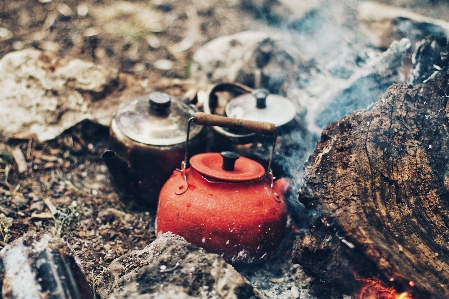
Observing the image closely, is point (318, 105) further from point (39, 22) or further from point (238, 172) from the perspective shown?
point (39, 22)

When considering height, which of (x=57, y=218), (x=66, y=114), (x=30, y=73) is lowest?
(x=57, y=218)

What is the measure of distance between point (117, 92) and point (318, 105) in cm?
229

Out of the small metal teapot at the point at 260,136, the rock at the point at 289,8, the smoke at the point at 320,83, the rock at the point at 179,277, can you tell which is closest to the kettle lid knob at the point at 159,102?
the small metal teapot at the point at 260,136

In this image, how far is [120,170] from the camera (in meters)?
3.51

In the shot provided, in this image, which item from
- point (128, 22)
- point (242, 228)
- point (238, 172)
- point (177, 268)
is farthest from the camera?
point (128, 22)

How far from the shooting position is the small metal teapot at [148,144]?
3520 millimetres

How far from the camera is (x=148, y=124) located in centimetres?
363

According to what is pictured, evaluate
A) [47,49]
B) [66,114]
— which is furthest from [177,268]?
[47,49]

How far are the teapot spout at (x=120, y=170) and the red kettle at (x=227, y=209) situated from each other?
54cm

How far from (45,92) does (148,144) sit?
1647mm

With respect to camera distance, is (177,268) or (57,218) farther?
(57,218)

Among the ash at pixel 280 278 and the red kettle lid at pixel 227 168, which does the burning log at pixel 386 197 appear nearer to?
the ash at pixel 280 278

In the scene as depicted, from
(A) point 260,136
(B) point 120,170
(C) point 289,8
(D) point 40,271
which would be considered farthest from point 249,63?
(D) point 40,271

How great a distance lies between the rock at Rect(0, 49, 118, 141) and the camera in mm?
4242
